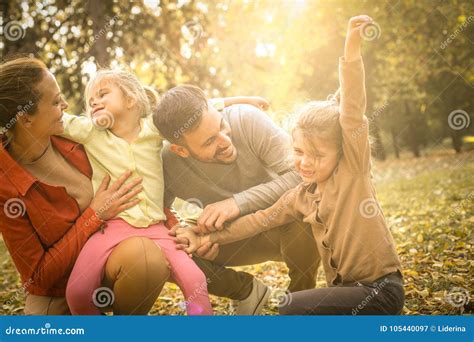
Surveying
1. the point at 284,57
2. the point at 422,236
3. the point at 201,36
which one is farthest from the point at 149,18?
the point at 422,236

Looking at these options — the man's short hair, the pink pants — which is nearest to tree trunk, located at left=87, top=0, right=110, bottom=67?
the man's short hair

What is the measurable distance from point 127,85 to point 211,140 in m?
0.53

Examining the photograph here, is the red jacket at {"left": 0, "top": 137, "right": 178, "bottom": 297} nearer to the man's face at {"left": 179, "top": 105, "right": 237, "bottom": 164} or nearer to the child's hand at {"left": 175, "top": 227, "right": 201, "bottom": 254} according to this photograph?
the child's hand at {"left": 175, "top": 227, "right": 201, "bottom": 254}

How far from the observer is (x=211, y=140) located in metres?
2.75

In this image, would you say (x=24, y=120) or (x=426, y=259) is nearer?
(x=24, y=120)

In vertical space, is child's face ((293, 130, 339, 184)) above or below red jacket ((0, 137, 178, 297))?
above

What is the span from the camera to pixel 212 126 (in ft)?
8.93

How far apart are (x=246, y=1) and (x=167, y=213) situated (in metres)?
1.58
